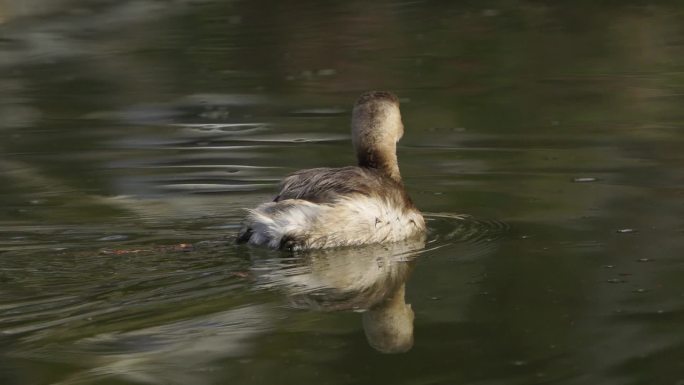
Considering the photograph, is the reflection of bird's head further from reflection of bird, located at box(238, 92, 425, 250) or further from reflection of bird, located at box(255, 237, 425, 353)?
reflection of bird, located at box(238, 92, 425, 250)

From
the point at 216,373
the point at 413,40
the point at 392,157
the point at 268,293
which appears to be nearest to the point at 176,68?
the point at 413,40

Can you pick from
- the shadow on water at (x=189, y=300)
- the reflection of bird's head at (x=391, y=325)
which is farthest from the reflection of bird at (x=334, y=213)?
the reflection of bird's head at (x=391, y=325)

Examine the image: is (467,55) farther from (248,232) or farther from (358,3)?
(248,232)

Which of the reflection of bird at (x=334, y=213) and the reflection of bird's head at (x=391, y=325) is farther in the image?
the reflection of bird at (x=334, y=213)

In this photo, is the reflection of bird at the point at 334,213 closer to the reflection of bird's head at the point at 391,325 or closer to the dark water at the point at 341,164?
the dark water at the point at 341,164

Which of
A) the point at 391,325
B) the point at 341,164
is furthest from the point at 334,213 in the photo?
the point at 341,164

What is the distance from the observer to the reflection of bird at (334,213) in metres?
8.23

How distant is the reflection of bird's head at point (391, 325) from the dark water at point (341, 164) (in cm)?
3

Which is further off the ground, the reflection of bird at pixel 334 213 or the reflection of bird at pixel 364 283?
the reflection of bird at pixel 334 213

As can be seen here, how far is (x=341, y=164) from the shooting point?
11266 mm

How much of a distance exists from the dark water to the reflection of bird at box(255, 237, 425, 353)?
20mm

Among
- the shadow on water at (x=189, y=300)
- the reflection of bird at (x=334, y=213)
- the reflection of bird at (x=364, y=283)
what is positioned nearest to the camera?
the shadow on water at (x=189, y=300)

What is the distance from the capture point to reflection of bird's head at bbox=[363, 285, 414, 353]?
6492 millimetres

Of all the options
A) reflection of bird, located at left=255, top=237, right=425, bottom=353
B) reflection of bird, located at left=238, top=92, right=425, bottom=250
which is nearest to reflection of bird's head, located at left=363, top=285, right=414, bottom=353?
reflection of bird, located at left=255, top=237, right=425, bottom=353
